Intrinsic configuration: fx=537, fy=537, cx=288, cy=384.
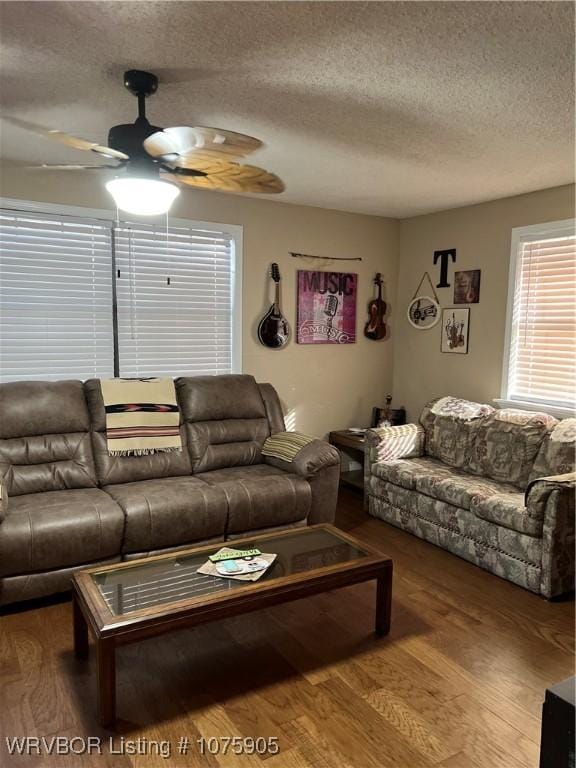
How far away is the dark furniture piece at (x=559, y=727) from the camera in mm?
619

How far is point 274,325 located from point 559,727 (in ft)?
13.3

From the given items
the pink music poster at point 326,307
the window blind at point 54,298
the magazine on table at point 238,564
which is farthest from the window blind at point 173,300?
the magazine on table at point 238,564

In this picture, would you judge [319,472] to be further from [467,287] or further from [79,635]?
[467,287]

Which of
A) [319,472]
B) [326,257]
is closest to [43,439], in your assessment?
[319,472]

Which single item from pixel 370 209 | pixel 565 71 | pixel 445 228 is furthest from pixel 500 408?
pixel 565 71

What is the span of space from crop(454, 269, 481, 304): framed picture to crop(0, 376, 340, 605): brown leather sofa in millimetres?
1869

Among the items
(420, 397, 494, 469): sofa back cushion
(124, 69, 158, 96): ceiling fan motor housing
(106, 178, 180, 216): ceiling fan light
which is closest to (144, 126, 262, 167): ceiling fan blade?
(106, 178, 180, 216): ceiling fan light

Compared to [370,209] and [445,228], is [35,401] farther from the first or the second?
[445,228]

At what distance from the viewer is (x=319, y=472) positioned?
141 inches

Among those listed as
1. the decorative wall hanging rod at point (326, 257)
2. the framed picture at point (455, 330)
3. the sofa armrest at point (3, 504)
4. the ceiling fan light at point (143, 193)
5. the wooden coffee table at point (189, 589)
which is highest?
the decorative wall hanging rod at point (326, 257)

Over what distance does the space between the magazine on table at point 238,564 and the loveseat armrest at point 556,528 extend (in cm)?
149

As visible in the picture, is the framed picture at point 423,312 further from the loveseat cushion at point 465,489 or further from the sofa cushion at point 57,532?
the sofa cushion at point 57,532

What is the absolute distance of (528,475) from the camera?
137 inches

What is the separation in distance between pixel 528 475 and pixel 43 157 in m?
3.69
